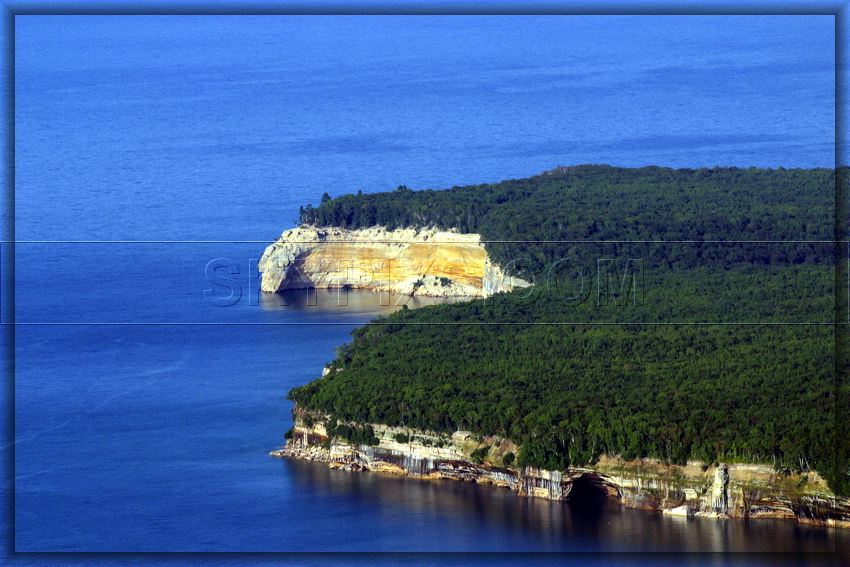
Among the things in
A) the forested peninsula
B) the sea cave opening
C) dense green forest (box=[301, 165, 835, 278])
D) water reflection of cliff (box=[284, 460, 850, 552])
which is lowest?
water reflection of cliff (box=[284, 460, 850, 552])

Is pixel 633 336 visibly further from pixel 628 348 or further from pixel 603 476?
pixel 603 476

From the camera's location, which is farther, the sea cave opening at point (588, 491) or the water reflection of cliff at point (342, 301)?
the water reflection of cliff at point (342, 301)

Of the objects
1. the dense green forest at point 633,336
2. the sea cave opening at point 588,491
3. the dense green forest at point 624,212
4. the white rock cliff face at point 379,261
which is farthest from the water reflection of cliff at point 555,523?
the white rock cliff face at point 379,261

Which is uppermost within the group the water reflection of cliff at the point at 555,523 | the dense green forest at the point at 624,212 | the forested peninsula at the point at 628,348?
the dense green forest at the point at 624,212

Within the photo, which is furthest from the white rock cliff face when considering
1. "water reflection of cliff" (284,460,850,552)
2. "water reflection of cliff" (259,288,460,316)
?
"water reflection of cliff" (284,460,850,552)

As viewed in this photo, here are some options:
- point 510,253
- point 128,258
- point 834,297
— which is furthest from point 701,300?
point 128,258

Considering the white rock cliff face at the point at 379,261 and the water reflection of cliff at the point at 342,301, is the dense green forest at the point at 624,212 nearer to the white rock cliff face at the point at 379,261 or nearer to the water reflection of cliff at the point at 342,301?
the white rock cliff face at the point at 379,261

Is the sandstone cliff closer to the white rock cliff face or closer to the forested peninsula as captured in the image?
the forested peninsula
